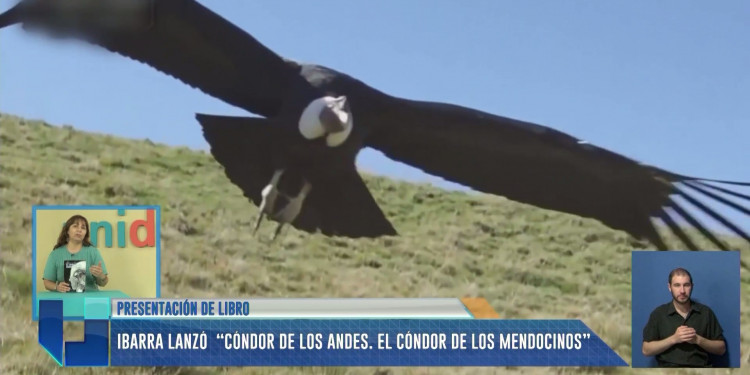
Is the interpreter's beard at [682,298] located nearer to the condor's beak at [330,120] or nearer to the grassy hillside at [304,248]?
the grassy hillside at [304,248]

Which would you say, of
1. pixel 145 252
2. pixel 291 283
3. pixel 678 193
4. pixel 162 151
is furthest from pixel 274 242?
pixel 678 193

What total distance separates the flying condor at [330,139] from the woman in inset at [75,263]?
2.99 ft

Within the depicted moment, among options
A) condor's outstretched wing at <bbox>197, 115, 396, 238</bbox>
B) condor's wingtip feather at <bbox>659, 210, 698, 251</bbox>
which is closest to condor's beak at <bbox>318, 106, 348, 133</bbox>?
condor's outstretched wing at <bbox>197, 115, 396, 238</bbox>

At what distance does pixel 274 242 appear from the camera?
4.59m

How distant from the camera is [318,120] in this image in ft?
14.7

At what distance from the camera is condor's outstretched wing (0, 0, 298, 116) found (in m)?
4.26

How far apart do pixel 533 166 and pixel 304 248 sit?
143cm

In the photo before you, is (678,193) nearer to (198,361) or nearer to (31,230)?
(198,361)

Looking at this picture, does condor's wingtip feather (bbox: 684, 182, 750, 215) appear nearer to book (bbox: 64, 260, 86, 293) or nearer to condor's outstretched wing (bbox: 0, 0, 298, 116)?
condor's outstretched wing (bbox: 0, 0, 298, 116)

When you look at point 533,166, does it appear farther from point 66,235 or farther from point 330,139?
point 66,235

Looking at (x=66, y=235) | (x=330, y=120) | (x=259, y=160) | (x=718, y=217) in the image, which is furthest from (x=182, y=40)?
(x=718, y=217)

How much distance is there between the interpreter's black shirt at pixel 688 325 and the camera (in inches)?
147

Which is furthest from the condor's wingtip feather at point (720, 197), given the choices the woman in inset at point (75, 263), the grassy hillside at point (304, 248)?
the woman in inset at point (75, 263)

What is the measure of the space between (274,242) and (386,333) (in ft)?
3.29
